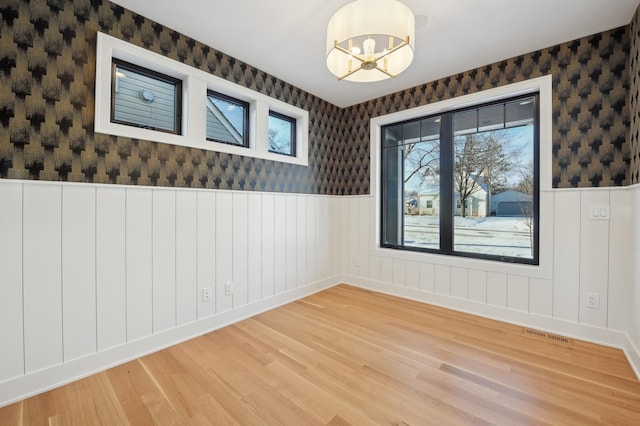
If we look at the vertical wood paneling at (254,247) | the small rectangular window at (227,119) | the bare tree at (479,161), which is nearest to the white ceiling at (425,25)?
the small rectangular window at (227,119)

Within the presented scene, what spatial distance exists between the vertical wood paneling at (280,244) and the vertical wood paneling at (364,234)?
1176mm

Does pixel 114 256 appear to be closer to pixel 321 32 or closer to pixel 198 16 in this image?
pixel 198 16

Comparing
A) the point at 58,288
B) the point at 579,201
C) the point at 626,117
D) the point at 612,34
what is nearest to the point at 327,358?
the point at 58,288

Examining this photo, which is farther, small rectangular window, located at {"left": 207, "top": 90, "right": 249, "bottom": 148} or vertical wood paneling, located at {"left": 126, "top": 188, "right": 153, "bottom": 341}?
small rectangular window, located at {"left": 207, "top": 90, "right": 249, "bottom": 148}

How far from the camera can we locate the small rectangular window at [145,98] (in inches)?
84.8

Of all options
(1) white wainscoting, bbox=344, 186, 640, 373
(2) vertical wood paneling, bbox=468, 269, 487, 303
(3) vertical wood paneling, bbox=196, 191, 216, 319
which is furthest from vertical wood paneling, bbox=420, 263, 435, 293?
(3) vertical wood paneling, bbox=196, 191, 216, 319

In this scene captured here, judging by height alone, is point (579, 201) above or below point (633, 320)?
above

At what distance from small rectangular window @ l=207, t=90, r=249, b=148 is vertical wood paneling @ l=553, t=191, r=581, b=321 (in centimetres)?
316

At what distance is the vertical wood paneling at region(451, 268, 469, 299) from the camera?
3.02 meters

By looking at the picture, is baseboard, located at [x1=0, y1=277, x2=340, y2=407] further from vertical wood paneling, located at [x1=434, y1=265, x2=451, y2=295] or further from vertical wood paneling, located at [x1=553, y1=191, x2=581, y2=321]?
vertical wood paneling, located at [x1=553, y1=191, x2=581, y2=321]

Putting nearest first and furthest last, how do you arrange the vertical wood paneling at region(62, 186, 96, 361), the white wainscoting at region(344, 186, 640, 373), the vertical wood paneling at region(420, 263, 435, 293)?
the vertical wood paneling at region(62, 186, 96, 361), the white wainscoting at region(344, 186, 640, 373), the vertical wood paneling at region(420, 263, 435, 293)

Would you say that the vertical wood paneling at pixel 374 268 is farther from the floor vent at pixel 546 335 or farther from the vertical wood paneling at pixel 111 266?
the vertical wood paneling at pixel 111 266

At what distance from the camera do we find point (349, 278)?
4.05m

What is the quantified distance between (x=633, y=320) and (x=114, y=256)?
3953mm
